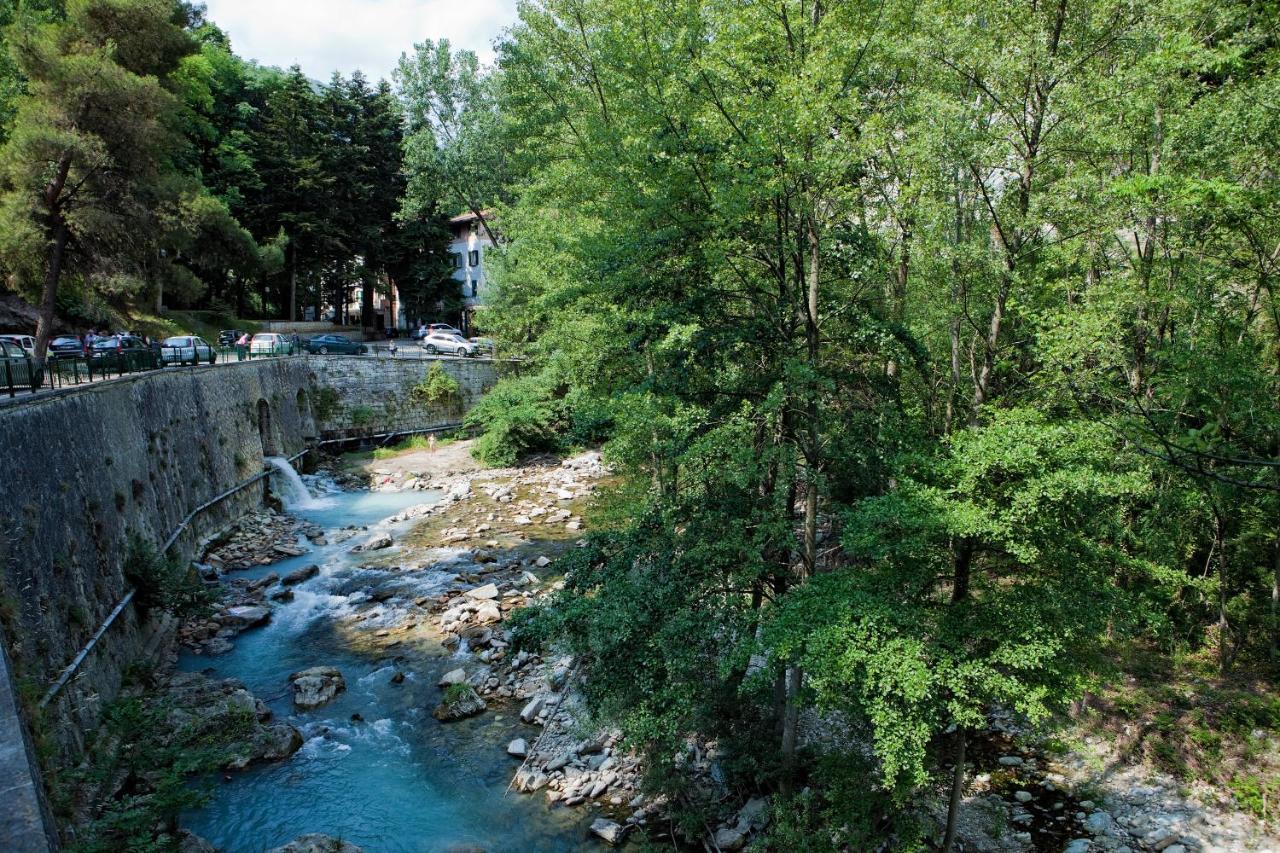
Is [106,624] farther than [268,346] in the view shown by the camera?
No

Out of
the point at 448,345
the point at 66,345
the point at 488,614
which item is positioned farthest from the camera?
the point at 448,345

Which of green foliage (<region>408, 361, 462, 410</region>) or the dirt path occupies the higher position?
green foliage (<region>408, 361, 462, 410</region>)

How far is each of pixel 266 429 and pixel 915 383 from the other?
23.6 m

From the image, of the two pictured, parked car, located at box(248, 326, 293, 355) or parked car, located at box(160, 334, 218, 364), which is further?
parked car, located at box(248, 326, 293, 355)

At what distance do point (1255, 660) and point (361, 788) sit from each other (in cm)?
1429

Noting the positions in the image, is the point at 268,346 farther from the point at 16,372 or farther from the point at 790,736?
the point at 790,736

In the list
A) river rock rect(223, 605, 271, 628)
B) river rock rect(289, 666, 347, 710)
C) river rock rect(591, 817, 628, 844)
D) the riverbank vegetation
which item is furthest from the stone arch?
river rock rect(591, 817, 628, 844)

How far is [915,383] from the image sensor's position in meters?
12.3

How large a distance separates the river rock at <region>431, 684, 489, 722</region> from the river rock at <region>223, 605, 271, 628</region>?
18.8 ft

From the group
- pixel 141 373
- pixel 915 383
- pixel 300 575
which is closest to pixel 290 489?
pixel 141 373

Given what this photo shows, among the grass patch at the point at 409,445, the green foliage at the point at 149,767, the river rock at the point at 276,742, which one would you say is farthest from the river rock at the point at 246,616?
the grass patch at the point at 409,445

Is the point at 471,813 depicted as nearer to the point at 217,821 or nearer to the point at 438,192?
the point at 217,821

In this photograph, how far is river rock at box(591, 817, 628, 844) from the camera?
906 cm

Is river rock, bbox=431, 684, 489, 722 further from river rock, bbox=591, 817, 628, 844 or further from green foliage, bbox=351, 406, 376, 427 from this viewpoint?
green foliage, bbox=351, 406, 376, 427
